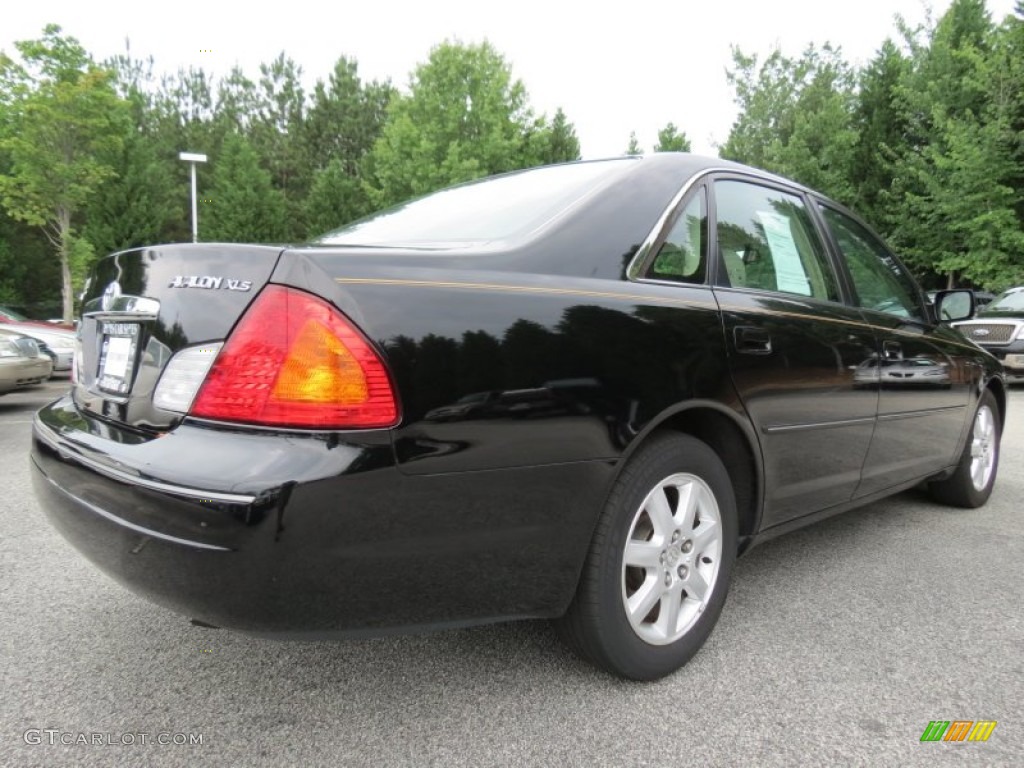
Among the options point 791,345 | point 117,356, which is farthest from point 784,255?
point 117,356

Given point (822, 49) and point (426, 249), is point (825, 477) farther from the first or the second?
point (822, 49)

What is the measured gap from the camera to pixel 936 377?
10.8ft

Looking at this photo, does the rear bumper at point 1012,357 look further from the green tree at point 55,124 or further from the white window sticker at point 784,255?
the green tree at point 55,124

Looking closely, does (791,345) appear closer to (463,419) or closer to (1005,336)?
(463,419)

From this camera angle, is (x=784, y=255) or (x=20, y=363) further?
(x=20, y=363)

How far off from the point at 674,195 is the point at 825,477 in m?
1.21

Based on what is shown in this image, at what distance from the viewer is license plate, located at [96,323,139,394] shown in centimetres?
173

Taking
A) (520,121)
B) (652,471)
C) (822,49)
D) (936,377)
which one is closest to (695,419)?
(652,471)

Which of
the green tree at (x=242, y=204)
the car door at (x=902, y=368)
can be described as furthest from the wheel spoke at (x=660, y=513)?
the green tree at (x=242, y=204)

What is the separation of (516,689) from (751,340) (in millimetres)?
1256

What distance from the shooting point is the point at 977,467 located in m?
3.98

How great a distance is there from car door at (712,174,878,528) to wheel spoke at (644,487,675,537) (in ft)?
1.42

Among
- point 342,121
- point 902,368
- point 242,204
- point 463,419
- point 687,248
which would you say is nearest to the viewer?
point 463,419

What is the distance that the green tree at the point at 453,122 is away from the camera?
75.8ft
